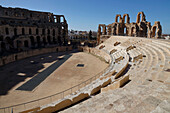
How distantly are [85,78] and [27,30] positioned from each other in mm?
20582

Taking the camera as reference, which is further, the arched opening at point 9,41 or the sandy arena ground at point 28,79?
the arched opening at point 9,41

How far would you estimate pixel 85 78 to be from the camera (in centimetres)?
1364

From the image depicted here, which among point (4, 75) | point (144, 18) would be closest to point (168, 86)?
point (4, 75)

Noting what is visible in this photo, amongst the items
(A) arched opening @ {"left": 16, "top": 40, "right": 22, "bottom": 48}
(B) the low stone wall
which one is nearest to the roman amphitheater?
(B) the low stone wall

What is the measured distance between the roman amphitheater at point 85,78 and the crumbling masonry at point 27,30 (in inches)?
6.3

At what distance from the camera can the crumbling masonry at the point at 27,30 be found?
23.4 meters

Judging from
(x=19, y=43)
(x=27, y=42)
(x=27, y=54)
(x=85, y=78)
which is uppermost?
(x=27, y=42)

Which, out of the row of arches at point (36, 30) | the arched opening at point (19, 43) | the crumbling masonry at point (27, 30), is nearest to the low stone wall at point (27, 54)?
the crumbling masonry at point (27, 30)

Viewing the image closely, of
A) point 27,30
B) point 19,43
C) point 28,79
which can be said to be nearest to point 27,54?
point 19,43

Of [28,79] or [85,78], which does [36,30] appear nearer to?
[28,79]

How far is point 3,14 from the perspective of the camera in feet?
92.5

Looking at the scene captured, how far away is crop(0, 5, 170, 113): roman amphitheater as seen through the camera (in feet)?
18.0

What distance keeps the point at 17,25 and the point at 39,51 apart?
681 centimetres

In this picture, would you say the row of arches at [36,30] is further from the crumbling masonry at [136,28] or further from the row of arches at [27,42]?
the crumbling masonry at [136,28]
